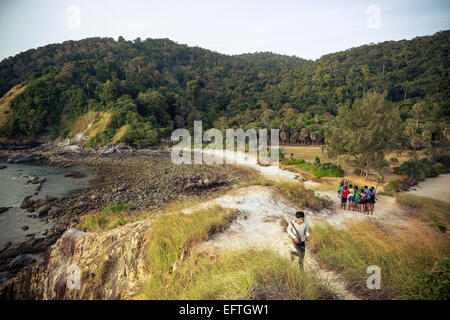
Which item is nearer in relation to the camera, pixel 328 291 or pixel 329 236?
pixel 328 291

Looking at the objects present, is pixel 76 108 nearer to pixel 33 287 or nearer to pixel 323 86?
pixel 33 287

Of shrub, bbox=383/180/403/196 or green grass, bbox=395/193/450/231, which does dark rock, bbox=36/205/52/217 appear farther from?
shrub, bbox=383/180/403/196

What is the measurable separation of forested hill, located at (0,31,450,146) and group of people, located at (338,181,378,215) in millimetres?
34525

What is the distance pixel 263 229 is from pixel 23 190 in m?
24.0

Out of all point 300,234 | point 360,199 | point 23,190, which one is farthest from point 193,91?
point 300,234

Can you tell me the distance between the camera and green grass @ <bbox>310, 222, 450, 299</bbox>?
117 inches

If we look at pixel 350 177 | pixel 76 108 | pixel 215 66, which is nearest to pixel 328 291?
pixel 350 177

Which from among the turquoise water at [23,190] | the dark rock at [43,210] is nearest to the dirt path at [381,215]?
the turquoise water at [23,190]

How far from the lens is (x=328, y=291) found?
3254 millimetres

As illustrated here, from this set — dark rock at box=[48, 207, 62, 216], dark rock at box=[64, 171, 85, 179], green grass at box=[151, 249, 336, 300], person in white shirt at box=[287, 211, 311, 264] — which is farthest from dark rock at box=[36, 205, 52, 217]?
person in white shirt at box=[287, 211, 311, 264]

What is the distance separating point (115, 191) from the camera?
17547 millimetres

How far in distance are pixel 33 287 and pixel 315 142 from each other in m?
48.1

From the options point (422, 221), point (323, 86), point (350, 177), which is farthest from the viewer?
point (323, 86)
